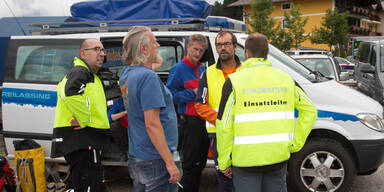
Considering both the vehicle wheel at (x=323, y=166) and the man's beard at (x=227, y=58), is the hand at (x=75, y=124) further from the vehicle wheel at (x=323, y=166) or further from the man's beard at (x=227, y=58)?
the vehicle wheel at (x=323, y=166)

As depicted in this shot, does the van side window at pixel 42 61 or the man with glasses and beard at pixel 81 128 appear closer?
the man with glasses and beard at pixel 81 128

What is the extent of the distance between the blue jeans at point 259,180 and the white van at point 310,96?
73.2 inches

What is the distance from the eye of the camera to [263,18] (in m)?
32.3

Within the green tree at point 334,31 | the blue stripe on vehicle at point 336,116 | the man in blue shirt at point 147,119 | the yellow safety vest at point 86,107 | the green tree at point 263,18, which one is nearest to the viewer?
the man in blue shirt at point 147,119

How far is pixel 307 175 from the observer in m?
4.29

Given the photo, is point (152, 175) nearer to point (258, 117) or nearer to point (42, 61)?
point (258, 117)

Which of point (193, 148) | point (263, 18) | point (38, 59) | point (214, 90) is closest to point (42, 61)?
point (38, 59)

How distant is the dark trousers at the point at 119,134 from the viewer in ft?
15.4

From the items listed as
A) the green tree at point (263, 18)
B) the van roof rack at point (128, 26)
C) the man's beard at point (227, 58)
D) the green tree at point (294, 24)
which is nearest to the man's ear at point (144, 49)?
the man's beard at point (227, 58)

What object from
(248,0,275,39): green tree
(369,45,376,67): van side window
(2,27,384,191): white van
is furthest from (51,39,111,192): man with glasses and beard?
(248,0,275,39): green tree

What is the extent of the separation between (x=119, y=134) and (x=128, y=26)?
4.60 feet

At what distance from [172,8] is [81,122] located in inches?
90.3

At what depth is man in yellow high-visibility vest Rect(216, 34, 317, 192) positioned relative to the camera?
2.36 m

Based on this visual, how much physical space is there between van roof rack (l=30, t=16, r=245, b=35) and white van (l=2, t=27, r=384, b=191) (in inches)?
3.6
